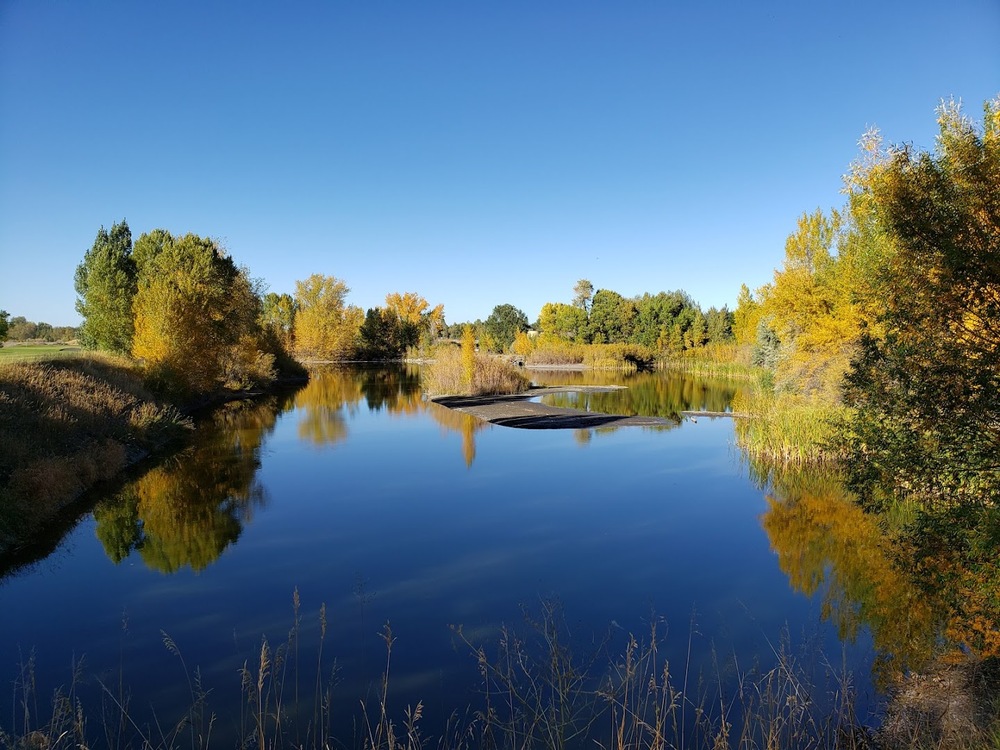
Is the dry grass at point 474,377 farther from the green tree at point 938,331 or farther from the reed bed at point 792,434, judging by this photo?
the green tree at point 938,331

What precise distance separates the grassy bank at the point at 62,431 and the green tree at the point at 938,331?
12.2 m

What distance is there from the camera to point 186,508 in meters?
11.8

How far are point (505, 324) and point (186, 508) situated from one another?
239ft

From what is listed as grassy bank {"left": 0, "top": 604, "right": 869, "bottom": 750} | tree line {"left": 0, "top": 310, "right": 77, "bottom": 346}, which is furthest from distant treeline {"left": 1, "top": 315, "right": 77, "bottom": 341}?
grassy bank {"left": 0, "top": 604, "right": 869, "bottom": 750}

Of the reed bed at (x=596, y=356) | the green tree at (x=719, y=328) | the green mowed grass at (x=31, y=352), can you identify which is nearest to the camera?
the green mowed grass at (x=31, y=352)

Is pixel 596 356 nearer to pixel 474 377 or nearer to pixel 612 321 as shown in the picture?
pixel 612 321

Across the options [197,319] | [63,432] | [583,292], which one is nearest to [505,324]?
[583,292]

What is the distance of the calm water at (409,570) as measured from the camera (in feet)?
20.6

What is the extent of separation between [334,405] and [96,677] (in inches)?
986

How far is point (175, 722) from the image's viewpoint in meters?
5.10

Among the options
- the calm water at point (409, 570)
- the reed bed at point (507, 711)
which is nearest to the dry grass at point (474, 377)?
the calm water at point (409, 570)

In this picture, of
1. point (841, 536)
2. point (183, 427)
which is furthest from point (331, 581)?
point (183, 427)

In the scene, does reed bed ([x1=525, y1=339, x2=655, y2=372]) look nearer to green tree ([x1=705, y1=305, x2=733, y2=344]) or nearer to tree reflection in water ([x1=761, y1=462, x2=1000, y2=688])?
green tree ([x1=705, y1=305, x2=733, y2=344])

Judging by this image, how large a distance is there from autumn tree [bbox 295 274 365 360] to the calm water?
55985 mm
